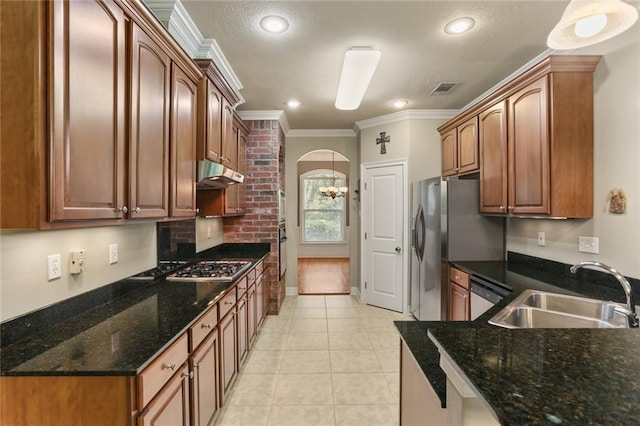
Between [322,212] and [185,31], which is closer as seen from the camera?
[185,31]

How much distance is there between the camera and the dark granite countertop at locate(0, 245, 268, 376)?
3.41 ft

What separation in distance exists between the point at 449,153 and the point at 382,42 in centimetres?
183

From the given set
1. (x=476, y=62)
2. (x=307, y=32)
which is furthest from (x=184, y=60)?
(x=476, y=62)

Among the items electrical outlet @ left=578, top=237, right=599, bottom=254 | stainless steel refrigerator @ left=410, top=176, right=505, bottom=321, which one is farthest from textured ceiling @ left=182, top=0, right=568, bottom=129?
electrical outlet @ left=578, top=237, right=599, bottom=254

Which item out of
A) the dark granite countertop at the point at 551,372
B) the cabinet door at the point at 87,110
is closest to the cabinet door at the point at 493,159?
the dark granite countertop at the point at 551,372

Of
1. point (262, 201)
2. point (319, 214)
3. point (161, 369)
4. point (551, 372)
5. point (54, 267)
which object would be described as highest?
point (262, 201)

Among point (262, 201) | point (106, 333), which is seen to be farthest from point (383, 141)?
point (106, 333)

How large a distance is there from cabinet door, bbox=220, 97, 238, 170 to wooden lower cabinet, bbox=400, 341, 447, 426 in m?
2.17

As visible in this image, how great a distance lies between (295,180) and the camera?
16.4 feet

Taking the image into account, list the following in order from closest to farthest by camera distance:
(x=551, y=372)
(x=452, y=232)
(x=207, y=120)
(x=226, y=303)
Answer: (x=551, y=372) < (x=226, y=303) < (x=207, y=120) < (x=452, y=232)

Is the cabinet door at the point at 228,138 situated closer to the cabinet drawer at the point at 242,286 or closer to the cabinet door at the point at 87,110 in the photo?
the cabinet drawer at the point at 242,286

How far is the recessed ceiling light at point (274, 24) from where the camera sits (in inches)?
82.1

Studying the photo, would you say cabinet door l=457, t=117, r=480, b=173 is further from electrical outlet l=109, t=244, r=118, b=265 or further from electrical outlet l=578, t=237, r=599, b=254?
electrical outlet l=109, t=244, r=118, b=265

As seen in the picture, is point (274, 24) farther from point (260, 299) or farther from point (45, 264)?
point (260, 299)
